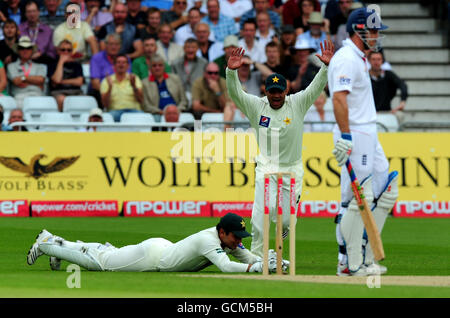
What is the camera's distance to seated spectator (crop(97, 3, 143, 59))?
22.1 m

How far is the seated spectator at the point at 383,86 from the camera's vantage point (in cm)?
2122

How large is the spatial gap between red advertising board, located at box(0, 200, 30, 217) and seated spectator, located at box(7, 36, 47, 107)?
268 cm

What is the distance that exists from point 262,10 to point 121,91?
154 inches

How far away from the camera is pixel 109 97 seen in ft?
68.0

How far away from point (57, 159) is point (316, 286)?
10.4 meters

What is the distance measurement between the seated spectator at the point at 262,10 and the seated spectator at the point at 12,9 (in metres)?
4.54

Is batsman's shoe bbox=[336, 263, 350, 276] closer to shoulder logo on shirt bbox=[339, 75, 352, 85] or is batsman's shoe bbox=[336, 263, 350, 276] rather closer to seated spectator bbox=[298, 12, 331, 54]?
shoulder logo on shirt bbox=[339, 75, 352, 85]

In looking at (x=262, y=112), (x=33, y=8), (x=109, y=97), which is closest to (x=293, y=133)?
(x=262, y=112)

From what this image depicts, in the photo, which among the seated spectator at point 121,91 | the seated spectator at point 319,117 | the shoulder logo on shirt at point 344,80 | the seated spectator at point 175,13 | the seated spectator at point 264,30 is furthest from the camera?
the seated spectator at point 175,13

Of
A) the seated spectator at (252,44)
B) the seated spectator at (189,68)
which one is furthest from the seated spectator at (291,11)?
the seated spectator at (189,68)

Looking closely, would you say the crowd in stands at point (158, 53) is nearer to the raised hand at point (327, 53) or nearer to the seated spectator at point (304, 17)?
the seated spectator at point (304, 17)

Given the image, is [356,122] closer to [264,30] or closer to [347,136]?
[347,136]

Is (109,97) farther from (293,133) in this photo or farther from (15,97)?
(293,133)

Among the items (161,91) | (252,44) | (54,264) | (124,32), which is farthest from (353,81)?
(124,32)
